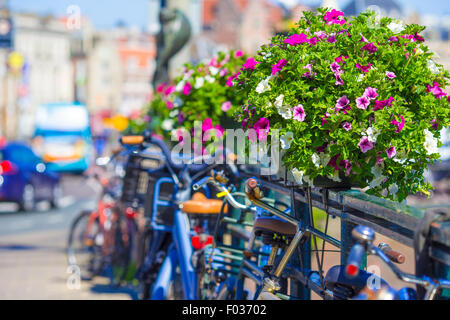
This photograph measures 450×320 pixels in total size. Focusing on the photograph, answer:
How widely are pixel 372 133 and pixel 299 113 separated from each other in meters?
0.29

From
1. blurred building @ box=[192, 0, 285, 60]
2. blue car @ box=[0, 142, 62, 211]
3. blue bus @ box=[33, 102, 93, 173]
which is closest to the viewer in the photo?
blue car @ box=[0, 142, 62, 211]

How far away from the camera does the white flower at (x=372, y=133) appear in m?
3.07

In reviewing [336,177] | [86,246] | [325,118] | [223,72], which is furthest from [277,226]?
[86,246]

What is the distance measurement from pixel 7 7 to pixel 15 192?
1366cm

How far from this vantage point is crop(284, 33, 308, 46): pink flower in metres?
3.27

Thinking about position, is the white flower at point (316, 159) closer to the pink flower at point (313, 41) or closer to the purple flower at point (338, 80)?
the purple flower at point (338, 80)

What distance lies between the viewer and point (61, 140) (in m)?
31.7

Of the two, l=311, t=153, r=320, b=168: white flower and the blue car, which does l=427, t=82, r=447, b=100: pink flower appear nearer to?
l=311, t=153, r=320, b=168: white flower

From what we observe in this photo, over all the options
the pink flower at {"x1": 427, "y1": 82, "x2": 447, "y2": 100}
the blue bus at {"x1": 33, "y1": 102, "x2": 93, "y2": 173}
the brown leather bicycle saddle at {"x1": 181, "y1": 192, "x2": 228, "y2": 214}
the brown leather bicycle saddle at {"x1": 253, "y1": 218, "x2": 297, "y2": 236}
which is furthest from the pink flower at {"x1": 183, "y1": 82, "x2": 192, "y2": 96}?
the blue bus at {"x1": 33, "y1": 102, "x2": 93, "y2": 173}

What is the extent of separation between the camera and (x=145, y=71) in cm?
10406

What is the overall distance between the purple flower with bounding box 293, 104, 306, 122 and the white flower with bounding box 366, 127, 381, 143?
251 mm

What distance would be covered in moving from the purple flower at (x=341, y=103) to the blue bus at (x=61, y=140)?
28.5 m

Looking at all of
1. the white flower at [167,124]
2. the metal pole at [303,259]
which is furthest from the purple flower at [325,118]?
the white flower at [167,124]
